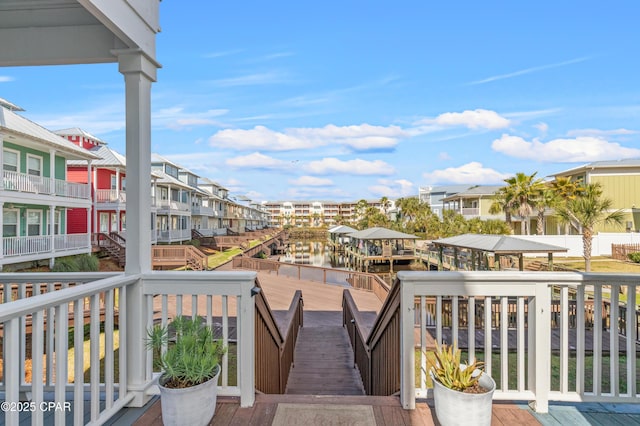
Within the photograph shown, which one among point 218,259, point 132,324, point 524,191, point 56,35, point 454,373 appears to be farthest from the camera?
point 524,191

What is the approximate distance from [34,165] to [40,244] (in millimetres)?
4138

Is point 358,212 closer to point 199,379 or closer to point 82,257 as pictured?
point 82,257

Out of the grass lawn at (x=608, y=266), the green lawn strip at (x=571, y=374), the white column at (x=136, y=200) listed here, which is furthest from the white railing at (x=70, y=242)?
the grass lawn at (x=608, y=266)

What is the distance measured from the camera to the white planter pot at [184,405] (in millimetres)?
2143

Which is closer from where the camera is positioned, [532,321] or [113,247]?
[532,321]

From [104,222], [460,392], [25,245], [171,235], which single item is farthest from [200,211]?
[460,392]

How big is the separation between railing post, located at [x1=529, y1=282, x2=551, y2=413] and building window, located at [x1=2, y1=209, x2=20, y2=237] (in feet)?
60.2

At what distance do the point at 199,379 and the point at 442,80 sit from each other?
23379 mm

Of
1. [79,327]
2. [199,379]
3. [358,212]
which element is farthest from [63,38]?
[358,212]

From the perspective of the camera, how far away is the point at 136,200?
269cm

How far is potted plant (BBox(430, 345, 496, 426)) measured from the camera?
6.90 feet

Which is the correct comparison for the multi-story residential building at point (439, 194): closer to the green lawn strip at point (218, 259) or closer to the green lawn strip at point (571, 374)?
the green lawn strip at point (218, 259)

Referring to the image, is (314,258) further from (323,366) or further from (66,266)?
(323,366)

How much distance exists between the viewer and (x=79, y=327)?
204 cm
